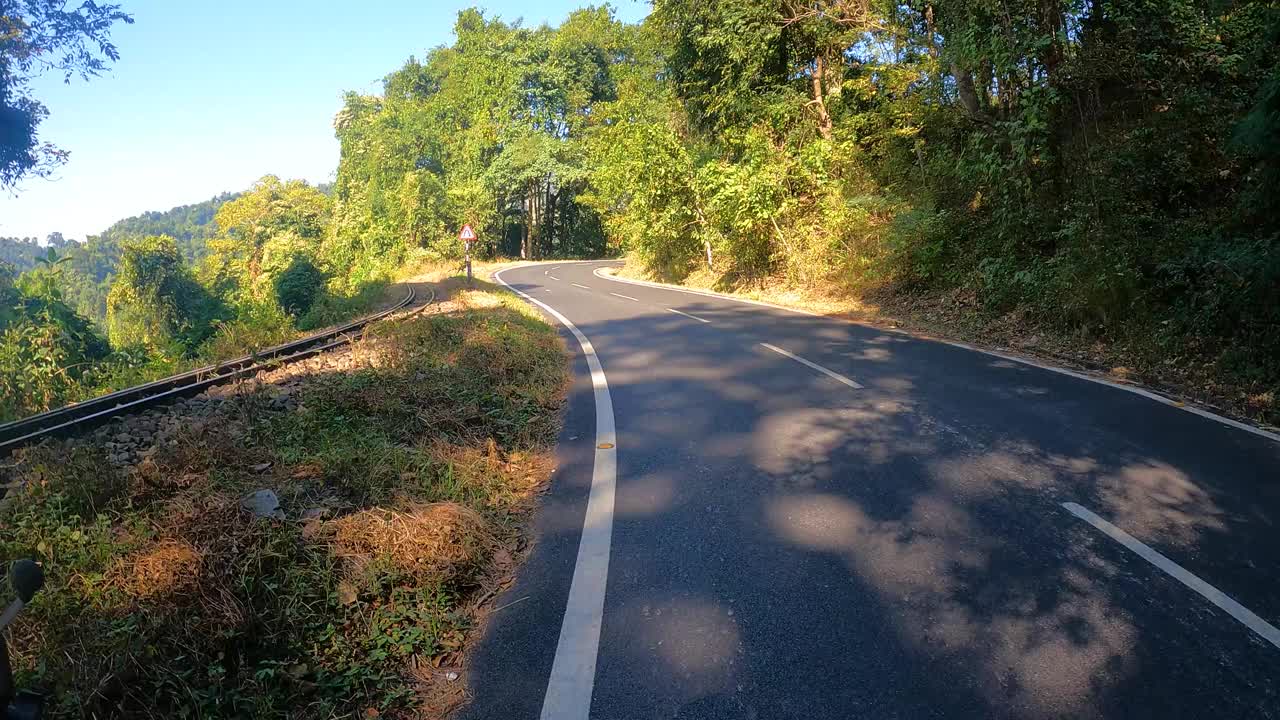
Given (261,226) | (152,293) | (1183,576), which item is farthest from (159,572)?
(261,226)

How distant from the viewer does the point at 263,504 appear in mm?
4285

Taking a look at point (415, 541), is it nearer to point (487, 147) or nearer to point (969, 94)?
point (969, 94)

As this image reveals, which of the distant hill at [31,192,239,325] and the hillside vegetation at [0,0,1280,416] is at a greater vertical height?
the hillside vegetation at [0,0,1280,416]

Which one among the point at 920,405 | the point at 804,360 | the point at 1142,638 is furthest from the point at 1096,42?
the point at 1142,638

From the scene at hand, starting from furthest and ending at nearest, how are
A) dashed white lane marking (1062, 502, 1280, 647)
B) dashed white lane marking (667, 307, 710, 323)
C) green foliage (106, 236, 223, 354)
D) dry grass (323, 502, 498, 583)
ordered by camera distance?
green foliage (106, 236, 223, 354) < dashed white lane marking (667, 307, 710, 323) < dry grass (323, 502, 498, 583) < dashed white lane marking (1062, 502, 1280, 647)

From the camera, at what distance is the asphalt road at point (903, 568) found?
3.00m

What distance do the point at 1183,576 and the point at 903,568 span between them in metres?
1.35

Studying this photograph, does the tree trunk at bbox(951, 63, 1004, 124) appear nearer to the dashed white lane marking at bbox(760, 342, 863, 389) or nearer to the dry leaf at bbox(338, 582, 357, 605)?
the dashed white lane marking at bbox(760, 342, 863, 389)

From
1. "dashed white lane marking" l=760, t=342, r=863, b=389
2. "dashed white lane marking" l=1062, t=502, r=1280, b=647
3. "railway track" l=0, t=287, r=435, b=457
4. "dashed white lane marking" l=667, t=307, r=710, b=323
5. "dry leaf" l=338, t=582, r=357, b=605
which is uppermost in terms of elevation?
"dashed white lane marking" l=1062, t=502, r=1280, b=647

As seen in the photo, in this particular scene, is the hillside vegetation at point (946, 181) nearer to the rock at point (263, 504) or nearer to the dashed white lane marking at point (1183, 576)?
the dashed white lane marking at point (1183, 576)

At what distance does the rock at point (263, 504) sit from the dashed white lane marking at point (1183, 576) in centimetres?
471

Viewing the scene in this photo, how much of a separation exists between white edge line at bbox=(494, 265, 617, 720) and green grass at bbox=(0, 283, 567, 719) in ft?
1.53

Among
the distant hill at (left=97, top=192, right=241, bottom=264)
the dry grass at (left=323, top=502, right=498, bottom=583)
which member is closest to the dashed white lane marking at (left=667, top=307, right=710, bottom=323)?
the dry grass at (left=323, top=502, right=498, bottom=583)

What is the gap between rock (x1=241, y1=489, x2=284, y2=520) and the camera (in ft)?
13.6
